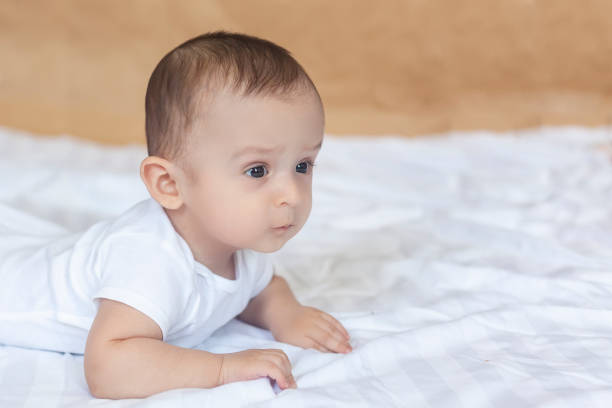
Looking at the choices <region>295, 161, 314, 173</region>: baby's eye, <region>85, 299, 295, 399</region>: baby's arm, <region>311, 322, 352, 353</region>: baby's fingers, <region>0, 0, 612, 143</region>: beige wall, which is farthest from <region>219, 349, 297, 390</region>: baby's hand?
<region>0, 0, 612, 143</region>: beige wall

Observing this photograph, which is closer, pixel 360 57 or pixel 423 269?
pixel 423 269

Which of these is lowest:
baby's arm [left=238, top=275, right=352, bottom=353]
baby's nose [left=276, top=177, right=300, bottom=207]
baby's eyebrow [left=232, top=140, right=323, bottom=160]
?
baby's arm [left=238, top=275, right=352, bottom=353]

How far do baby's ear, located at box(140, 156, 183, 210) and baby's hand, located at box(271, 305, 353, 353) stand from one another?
253 millimetres

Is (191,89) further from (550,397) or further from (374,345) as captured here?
(550,397)

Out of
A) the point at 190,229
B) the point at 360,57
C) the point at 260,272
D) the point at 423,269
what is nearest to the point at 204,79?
the point at 190,229

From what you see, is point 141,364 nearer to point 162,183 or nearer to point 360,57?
point 162,183

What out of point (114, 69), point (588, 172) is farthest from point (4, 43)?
point (588, 172)

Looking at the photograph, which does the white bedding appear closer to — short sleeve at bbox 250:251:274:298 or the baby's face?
short sleeve at bbox 250:251:274:298

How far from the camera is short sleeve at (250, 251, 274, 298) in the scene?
3.28 feet

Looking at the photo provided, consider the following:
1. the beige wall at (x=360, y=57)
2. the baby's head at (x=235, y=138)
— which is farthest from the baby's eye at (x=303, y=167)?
the beige wall at (x=360, y=57)

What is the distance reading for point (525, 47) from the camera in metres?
2.39

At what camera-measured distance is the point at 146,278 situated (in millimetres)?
804

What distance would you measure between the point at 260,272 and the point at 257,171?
23 centimetres

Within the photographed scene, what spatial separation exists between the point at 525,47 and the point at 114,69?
1.44 m
